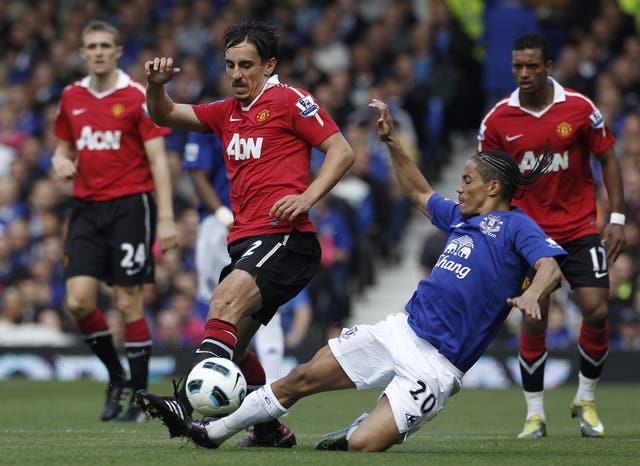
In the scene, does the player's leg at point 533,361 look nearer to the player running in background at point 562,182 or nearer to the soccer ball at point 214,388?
the player running in background at point 562,182

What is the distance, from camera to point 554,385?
48.3ft

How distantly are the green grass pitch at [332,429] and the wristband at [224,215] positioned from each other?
160cm

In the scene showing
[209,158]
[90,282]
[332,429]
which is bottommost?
[332,429]

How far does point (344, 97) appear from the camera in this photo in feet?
60.4

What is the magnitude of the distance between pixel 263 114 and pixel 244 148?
0.74 ft

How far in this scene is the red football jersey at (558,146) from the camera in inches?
370

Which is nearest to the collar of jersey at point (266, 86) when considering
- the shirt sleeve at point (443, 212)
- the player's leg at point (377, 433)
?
the shirt sleeve at point (443, 212)

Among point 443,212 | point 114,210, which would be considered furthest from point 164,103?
point 114,210

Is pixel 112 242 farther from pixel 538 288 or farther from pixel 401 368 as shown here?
pixel 538 288

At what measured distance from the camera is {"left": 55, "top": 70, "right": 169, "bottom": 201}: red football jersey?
10.5 m

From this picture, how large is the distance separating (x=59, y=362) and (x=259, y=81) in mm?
8187

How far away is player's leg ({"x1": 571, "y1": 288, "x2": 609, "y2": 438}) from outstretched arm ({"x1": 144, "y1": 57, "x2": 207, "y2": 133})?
3.00 m

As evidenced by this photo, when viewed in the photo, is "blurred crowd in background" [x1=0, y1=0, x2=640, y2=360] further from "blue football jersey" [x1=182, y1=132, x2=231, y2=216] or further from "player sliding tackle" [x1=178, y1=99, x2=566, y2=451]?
"player sliding tackle" [x1=178, y1=99, x2=566, y2=451]

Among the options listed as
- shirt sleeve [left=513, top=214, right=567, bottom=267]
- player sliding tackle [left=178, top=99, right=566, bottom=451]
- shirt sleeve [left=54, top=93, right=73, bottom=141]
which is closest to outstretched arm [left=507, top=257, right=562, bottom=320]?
shirt sleeve [left=513, top=214, right=567, bottom=267]
